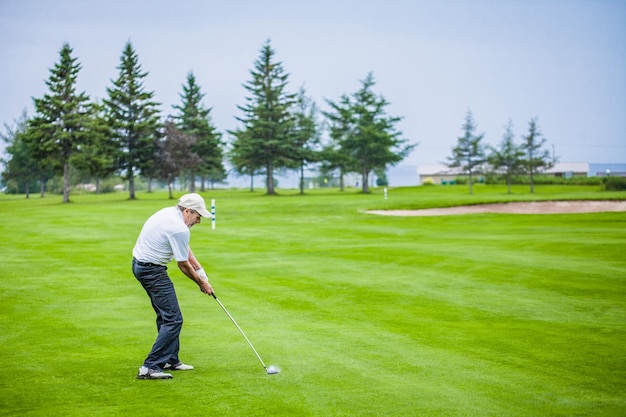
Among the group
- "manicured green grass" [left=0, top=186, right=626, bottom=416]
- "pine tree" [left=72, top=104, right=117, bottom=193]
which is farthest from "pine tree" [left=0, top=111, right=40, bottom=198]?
"manicured green grass" [left=0, top=186, right=626, bottom=416]

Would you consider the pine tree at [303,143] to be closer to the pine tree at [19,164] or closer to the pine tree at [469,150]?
the pine tree at [469,150]

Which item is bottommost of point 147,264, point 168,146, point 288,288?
point 288,288

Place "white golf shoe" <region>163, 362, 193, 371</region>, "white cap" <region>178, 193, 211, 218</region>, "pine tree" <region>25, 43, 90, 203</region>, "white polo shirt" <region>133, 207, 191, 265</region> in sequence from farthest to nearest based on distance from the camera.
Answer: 1. "pine tree" <region>25, 43, 90, 203</region>
2. "white golf shoe" <region>163, 362, 193, 371</region>
3. "white cap" <region>178, 193, 211, 218</region>
4. "white polo shirt" <region>133, 207, 191, 265</region>

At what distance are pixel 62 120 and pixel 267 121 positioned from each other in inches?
992

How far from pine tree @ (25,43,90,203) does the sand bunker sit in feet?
140

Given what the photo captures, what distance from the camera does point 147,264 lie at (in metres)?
9.05

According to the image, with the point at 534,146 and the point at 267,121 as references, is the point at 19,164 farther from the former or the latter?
the point at 534,146

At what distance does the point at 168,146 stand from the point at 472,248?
67354mm

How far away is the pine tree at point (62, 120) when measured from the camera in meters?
79.4

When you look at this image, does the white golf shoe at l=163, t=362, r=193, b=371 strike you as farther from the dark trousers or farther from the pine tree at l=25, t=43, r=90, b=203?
the pine tree at l=25, t=43, r=90, b=203

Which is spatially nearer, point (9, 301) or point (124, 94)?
point (9, 301)

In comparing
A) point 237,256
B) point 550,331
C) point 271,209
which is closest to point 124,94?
point 271,209

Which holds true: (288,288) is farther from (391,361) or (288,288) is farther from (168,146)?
(168,146)

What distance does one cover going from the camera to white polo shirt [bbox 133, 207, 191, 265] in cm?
884
